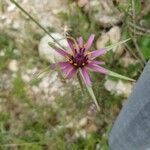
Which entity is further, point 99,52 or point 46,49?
point 46,49

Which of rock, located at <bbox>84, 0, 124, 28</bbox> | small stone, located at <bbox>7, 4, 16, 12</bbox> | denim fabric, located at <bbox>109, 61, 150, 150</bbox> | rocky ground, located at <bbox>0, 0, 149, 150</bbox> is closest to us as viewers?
denim fabric, located at <bbox>109, 61, 150, 150</bbox>

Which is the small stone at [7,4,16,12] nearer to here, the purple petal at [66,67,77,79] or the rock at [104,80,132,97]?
the rock at [104,80,132,97]

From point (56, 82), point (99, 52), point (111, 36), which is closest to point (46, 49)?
point (56, 82)

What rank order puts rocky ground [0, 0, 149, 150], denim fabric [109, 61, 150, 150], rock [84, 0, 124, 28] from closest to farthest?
denim fabric [109, 61, 150, 150], rocky ground [0, 0, 149, 150], rock [84, 0, 124, 28]

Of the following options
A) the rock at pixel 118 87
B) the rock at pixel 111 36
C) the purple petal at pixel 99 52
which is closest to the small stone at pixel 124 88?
the rock at pixel 118 87

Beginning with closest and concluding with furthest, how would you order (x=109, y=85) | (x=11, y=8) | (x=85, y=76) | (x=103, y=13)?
(x=85, y=76)
(x=109, y=85)
(x=103, y=13)
(x=11, y=8)

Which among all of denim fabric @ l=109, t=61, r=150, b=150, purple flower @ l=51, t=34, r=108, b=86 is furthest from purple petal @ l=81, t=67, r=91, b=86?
denim fabric @ l=109, t=61, r=150, b=150

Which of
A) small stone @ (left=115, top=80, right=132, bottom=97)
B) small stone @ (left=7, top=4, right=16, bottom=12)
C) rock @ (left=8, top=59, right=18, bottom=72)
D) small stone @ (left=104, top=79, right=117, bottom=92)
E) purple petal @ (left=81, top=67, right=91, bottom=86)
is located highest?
small stone @ (left=7, top=4, right=16, bottom=12)

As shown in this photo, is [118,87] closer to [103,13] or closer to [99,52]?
[103,13]
